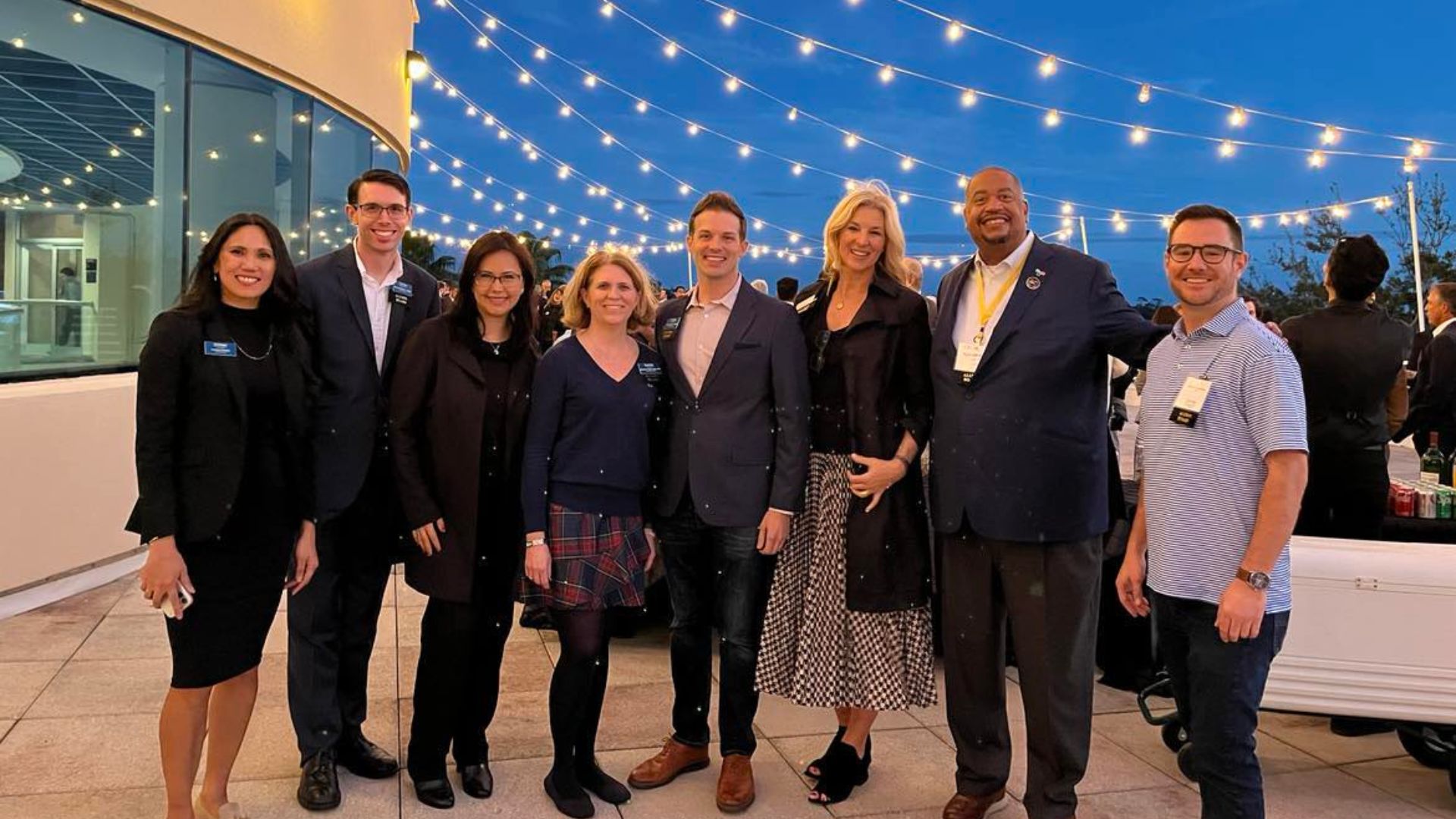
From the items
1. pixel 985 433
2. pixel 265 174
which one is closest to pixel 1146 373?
pixel 985 433

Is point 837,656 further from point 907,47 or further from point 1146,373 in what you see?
point 907,47

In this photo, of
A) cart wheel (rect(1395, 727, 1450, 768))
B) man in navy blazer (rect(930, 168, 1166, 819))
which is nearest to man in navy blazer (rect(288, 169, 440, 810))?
man in navy blazer (rect(930, 168, 1166, 819))

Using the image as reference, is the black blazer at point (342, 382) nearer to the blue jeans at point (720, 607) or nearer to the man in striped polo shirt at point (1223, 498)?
the blue jeans at point (720, 607)

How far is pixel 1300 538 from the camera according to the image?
284cm

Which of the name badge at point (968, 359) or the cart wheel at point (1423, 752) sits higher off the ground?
the name badge at point (968, 359)

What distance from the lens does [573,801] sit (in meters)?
2.71

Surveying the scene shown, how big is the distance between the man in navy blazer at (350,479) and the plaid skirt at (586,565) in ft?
1.68

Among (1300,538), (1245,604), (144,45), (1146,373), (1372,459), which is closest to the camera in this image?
(1245,604)

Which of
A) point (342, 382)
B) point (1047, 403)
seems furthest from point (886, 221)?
point (342, 382)

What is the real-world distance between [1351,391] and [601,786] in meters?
3.22

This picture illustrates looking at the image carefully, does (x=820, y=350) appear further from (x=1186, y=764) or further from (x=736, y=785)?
(x=1186, y=764)

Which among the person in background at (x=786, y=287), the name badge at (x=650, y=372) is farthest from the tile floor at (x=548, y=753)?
the person in background at (x=786, y=287)

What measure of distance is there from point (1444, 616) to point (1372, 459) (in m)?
1.19

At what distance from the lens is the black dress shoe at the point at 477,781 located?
9.25 feet
